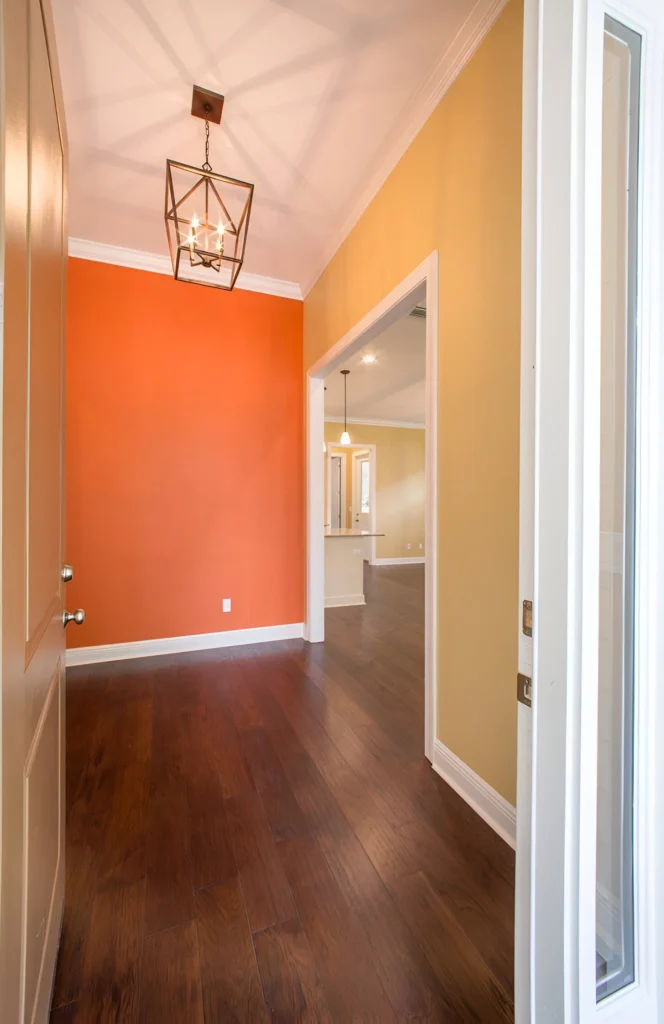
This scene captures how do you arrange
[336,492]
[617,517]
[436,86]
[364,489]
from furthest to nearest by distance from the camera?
[336,492]
[364,489]
[436,86]
[617,517]

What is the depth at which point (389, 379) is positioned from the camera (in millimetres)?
5840

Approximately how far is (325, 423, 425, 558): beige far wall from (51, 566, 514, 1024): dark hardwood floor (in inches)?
248

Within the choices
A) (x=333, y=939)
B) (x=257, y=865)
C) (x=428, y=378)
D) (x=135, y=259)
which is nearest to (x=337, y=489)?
(x=135, y=259)

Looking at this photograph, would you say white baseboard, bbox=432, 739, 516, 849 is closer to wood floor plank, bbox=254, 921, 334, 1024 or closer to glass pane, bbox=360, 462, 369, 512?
wood floor plank, bbox=254, 921, 334, 1024

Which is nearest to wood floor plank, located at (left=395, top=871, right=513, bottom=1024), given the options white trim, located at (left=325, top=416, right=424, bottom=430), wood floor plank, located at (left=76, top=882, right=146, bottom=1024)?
wood floor plank, located at (left=76, top=882, right=146, bottom=1024)

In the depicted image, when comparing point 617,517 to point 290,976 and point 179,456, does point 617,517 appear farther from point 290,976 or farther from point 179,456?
point 179,456

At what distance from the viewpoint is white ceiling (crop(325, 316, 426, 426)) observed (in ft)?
14.4

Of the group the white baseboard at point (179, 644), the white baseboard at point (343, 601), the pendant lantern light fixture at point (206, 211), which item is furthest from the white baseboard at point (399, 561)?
the pendant lantern light fixture at point (206, 211)

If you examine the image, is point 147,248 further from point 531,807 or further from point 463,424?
point 531,807

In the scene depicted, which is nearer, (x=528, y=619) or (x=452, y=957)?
(x=528, y=619)

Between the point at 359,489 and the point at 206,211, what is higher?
the point at 206,211

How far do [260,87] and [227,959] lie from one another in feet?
10.6

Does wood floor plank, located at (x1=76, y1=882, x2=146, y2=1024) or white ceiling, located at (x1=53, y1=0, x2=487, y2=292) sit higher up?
white ceiling, located at (x1=53, y1=0, x2=487, y2=292)

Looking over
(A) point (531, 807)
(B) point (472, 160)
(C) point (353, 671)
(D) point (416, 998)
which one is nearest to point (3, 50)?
(A) point (531, 807)
